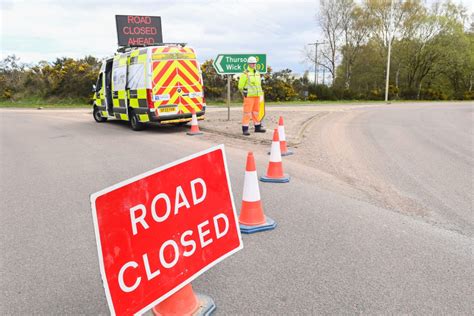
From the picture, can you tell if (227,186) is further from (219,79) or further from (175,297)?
(219,79)

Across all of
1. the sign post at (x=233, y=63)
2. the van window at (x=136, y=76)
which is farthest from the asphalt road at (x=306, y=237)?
the sign post at (x=233, y=63)

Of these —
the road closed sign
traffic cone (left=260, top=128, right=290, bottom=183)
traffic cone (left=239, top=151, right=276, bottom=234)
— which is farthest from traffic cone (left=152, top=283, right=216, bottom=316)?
traffic cone (left=260, top=128, right=290, bottom=183)

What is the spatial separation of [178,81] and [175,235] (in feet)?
30.4

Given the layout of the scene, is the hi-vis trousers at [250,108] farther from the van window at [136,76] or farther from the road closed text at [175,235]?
the road closed text at [175,235]

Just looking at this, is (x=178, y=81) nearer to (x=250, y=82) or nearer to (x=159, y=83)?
(x=159, y=83)

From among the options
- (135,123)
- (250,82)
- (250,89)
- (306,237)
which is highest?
(250,82)

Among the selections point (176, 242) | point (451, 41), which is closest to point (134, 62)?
point (176, 242)

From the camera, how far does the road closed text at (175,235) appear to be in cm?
203

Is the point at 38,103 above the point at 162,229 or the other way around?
above

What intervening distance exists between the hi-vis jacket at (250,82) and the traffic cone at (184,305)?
7.75 m

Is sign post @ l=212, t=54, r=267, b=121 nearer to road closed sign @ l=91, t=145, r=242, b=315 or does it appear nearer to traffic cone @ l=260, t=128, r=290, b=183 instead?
traffic cone @ l=260, t=128, r=290, b=183

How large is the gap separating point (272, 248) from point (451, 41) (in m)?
48.2

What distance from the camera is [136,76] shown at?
11.1 m

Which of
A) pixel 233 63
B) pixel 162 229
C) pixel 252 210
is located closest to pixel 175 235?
pixel 162 229
